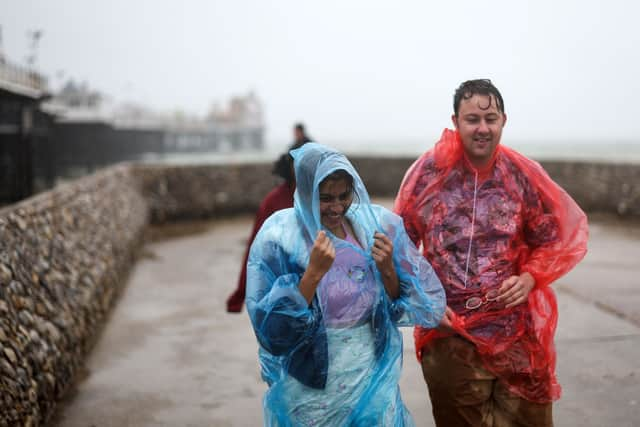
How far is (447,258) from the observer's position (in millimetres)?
2746

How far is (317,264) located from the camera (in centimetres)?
207

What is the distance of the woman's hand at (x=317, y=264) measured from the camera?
205 cm

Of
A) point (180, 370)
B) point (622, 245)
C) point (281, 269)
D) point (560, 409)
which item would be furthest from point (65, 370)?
point (622, 245)

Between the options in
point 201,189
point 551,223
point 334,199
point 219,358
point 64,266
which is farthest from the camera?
point 201,189

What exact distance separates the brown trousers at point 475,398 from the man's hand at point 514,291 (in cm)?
24

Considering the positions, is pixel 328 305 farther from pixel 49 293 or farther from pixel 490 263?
pixel 49 293

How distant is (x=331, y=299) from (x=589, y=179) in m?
12.8

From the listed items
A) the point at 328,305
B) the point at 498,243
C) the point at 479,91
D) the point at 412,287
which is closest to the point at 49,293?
the point at 328,305

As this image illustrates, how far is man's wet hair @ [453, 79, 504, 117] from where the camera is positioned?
264 centimetres

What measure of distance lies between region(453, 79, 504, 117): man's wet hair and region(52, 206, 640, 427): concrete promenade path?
2.25 metres

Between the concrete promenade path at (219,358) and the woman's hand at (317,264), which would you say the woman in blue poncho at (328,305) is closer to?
the woman's hand at (317,264)

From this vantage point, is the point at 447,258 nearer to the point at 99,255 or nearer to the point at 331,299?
the point at 331,299

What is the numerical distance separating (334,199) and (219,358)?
3.64 m

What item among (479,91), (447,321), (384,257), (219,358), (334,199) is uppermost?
(479,91)
